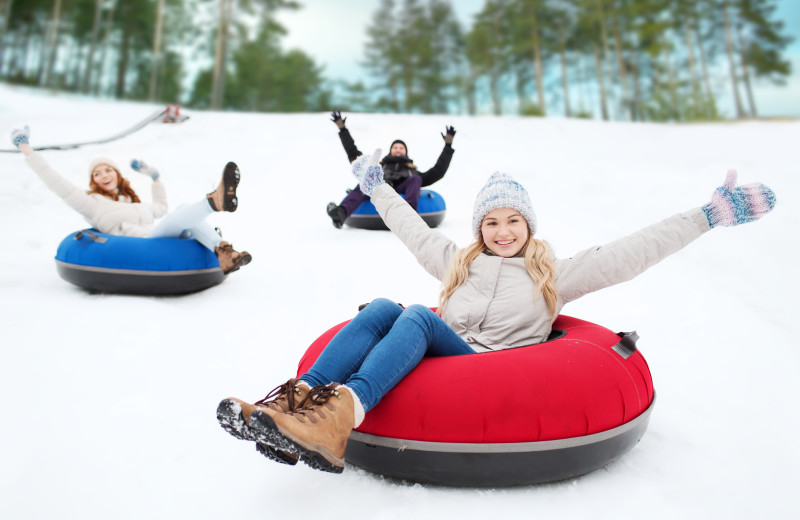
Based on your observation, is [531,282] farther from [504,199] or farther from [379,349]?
[379,349]

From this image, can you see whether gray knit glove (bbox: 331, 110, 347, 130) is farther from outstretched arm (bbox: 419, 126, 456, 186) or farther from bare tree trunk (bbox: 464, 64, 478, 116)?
bare tree trunk (bbox: 464, 64, 478, 116)

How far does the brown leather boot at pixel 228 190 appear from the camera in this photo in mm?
3201

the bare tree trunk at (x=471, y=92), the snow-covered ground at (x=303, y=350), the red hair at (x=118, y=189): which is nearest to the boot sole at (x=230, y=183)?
the snow-covered ground at (x=303, y=350)

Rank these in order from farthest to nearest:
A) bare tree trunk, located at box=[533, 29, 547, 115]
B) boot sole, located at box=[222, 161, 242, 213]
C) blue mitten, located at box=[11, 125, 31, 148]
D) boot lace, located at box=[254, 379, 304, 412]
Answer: bare tree trunk, located at box=[533, 29, 547, 115] → blue mitten, located at box=[11, 125, 31, 148] → boot sole, located at box=[222, 161, 242, 213] → boot lace, located at box=[254, 379, 304, 412]

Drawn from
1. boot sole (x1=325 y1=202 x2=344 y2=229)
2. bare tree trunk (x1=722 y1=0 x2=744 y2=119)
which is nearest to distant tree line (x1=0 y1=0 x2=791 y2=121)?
bare tree trunk (x1=722 y1=0 x2=744 y2=119)

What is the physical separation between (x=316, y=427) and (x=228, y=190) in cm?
214

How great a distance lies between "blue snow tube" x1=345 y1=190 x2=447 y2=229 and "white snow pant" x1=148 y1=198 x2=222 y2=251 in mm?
2004

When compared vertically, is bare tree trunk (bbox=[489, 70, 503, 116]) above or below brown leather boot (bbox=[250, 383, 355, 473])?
above

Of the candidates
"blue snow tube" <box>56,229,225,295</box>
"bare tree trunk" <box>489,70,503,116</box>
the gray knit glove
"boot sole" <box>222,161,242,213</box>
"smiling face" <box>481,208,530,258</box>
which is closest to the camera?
"smiling face" <box>481,208,530,258</box>

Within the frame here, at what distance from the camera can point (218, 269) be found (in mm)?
3918

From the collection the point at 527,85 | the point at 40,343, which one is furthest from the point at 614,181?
the point at 527,85

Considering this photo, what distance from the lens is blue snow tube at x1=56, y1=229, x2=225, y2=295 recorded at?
11.8ft

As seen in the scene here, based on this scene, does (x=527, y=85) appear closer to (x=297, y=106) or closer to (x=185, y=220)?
(x=297, y=106)

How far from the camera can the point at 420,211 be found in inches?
219
